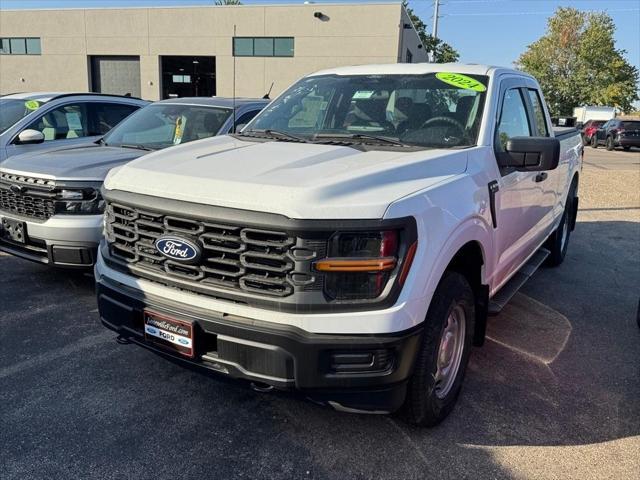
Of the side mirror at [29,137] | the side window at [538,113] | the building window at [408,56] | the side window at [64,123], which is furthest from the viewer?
the building window at [408,56]

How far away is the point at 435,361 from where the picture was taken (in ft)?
8.98

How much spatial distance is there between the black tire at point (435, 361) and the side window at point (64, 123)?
581 cm

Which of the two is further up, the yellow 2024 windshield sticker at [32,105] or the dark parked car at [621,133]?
the yellow 2024 windshield sticker at [32,105]

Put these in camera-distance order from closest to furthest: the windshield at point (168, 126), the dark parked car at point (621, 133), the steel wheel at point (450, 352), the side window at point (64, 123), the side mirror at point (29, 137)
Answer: the steel wheel at point (450, 352) < the windshield at point (168, 126) < the side mirror at point (29, 137) < the side window at point (64, 123) < the dark parked car at point (621, 133)

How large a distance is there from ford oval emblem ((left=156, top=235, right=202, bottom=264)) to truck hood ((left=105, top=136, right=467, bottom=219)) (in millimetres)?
204

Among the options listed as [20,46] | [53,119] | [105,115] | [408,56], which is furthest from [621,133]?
[20,46]

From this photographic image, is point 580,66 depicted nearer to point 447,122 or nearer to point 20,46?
point 20,46

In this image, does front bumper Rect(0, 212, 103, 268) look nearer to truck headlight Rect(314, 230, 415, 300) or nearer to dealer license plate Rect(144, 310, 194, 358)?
dealer license plate Rect(144, 310, 194, 358)

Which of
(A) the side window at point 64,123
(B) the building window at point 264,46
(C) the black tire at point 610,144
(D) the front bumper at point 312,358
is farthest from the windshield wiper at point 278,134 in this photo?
(C) the black tire at point 610,144

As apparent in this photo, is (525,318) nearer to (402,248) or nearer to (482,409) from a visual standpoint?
(482,409)

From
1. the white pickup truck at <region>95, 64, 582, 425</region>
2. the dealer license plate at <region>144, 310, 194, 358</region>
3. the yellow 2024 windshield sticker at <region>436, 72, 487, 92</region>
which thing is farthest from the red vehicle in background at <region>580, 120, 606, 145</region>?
the dealer license plate at <region>144, 310, 194, 358</region>

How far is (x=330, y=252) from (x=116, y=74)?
3449 centimetres

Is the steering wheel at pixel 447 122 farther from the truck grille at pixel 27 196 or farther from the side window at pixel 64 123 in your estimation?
the side window at pixel 64 123

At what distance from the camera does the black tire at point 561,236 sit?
20.1 ft
